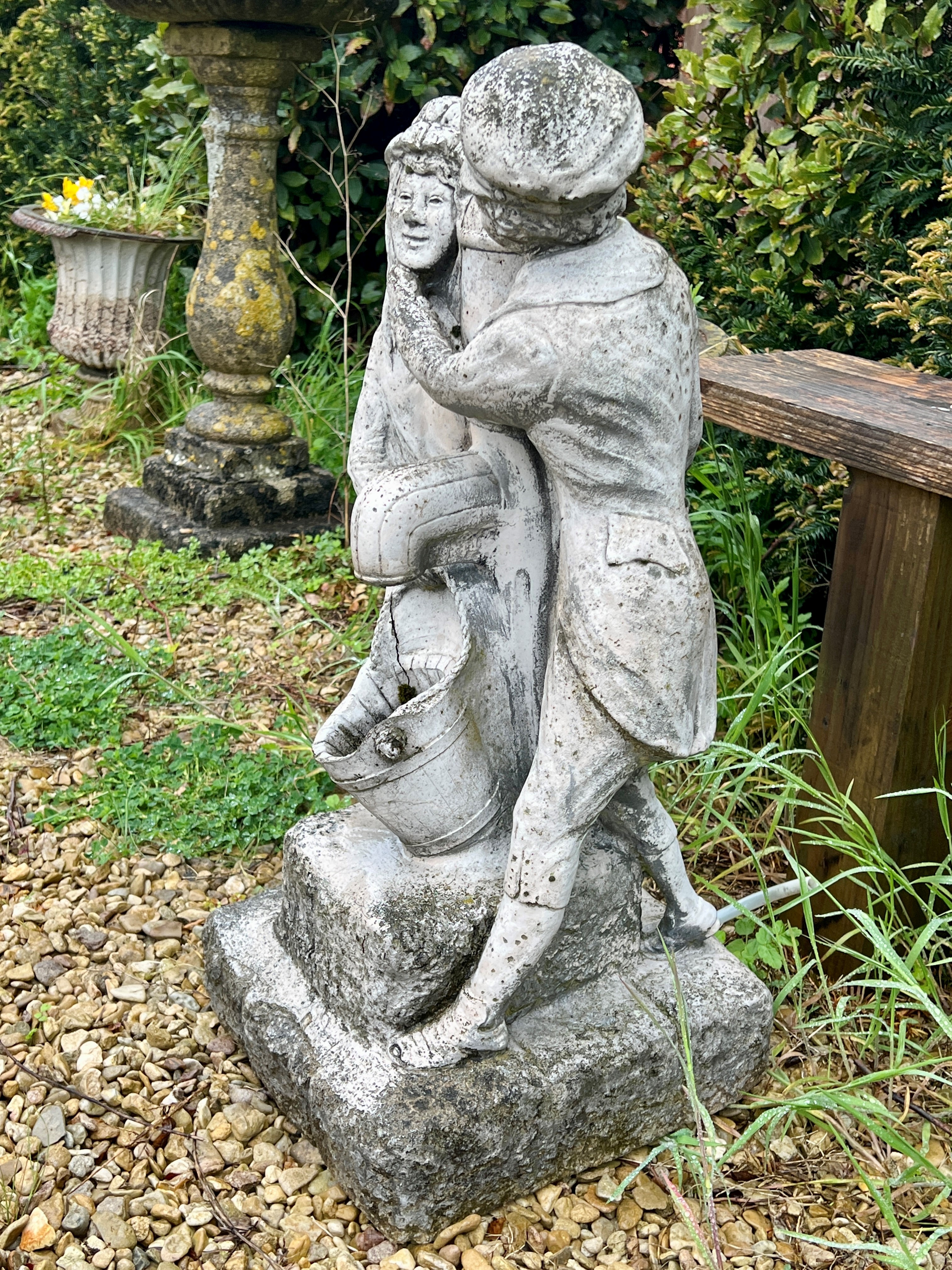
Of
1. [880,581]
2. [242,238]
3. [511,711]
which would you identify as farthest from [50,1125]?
[242,238]

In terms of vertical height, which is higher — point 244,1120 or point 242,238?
point 242,238

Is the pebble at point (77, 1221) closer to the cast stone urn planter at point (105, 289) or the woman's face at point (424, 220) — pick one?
the woman's face at point (424, 220)

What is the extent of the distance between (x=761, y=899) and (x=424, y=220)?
152cm

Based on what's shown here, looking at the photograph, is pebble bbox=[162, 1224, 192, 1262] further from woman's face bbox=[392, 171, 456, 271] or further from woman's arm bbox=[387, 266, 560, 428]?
woman's face bbox=[392, 171, 456, 271]

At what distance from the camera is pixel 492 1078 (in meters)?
2.04

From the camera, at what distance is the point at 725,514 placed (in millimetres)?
3348

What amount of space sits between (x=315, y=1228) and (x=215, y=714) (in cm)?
168

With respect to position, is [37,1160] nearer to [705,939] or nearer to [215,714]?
[705,939]

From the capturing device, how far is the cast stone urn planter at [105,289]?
5430 mm

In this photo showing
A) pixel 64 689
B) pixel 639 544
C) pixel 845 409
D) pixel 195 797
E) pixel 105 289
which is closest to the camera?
pixel 639 544

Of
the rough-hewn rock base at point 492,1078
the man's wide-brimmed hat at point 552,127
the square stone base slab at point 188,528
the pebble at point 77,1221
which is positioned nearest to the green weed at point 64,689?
the square stone base slab at point 188,528

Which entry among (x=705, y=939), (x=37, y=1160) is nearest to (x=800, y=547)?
(x=705, y=939)

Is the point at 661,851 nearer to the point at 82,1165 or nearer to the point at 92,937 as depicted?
the point at 82,1165

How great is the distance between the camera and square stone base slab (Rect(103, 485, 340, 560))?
4418 mm
